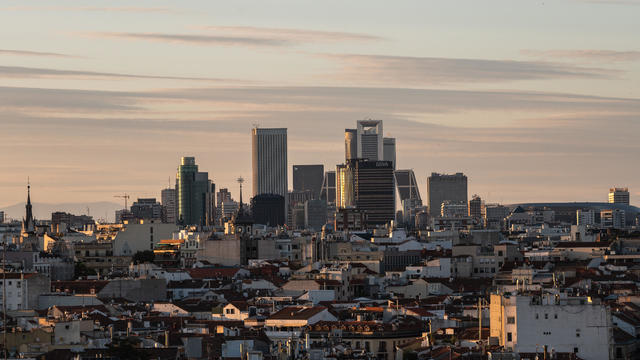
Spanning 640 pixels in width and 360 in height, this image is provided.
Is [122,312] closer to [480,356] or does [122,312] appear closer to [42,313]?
[42,313]

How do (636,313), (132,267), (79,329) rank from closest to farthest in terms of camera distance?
(79,329) → (636,313) → (132,267)

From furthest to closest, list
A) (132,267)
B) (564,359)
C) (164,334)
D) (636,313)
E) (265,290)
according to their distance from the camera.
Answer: (132,267) < (265,290) < (636,313) < (164,334) < (564,359)

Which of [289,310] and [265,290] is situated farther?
[265,290]

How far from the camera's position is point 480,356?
80.8 m

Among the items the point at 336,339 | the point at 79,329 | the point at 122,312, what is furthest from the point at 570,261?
the point at 79,329

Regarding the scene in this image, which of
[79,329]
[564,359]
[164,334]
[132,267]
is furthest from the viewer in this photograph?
[132,267]

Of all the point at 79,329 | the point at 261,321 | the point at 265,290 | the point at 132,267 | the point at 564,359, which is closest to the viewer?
the point at 564,359

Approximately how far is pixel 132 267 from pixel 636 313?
77193 mm

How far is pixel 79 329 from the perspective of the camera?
296ft

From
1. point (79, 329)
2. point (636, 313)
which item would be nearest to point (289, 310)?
point (636, 313)

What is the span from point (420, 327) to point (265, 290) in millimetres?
44061

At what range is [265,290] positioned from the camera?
151 metres

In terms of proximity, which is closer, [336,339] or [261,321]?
[336,339]

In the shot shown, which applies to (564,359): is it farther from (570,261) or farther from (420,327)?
(570,261)
